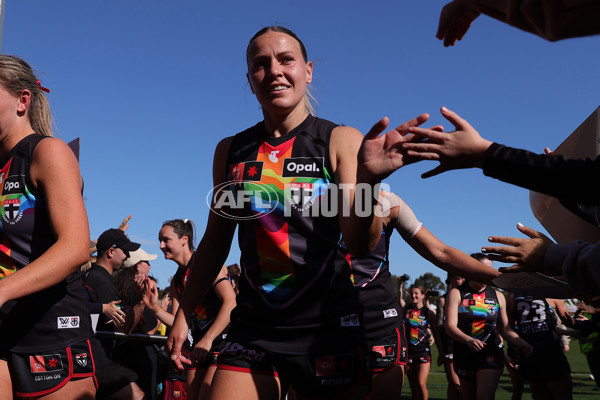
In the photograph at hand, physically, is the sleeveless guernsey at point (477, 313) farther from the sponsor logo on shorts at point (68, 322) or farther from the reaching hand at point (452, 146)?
the reaching hand at point (452, 146)

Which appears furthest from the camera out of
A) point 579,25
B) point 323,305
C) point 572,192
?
point 323,305

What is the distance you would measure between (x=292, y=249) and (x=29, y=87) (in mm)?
1763

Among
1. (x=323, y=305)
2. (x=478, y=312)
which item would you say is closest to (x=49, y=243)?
(x=323, y=305)

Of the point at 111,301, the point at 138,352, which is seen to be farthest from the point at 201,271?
the point at 138,352

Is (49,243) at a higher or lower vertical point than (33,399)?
higher

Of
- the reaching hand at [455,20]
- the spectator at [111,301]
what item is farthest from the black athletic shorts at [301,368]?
the spectator at [111,301]

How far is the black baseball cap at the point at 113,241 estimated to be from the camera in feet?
25.6

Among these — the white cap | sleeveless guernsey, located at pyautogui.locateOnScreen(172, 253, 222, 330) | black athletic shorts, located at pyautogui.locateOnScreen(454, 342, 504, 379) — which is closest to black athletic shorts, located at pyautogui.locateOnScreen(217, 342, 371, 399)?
sleeveless guernsey, located at pyautogui.locateOnScreen(172, 253, 222, 330)

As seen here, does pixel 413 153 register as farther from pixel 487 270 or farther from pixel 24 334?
pixel 24 334

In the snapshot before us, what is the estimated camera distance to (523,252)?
255 cm

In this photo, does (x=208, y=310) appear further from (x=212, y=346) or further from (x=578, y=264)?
(x=578, y=264)

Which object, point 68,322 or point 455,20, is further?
point 68,322

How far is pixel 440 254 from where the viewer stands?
13.3 feet

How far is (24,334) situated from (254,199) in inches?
52.5
